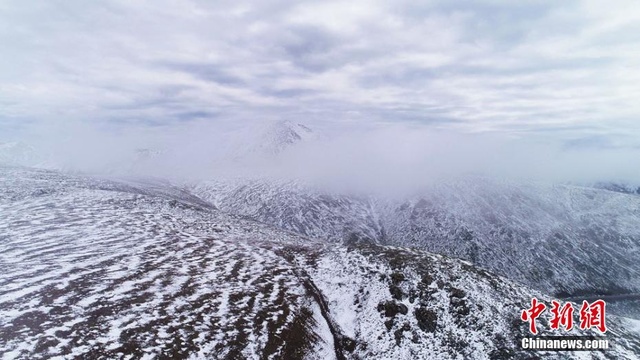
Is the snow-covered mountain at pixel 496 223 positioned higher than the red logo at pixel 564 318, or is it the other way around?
the red logo at pixel 564 318

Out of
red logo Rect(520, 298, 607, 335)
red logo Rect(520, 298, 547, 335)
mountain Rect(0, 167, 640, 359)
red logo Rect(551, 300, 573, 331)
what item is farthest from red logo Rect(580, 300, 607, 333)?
red logo Rect(520, 298, 547, 335)

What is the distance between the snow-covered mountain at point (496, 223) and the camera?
131m

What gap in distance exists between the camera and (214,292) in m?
26.3

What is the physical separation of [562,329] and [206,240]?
36.9m

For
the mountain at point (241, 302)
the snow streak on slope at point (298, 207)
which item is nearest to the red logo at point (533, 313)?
the mountain at point (241, 302)

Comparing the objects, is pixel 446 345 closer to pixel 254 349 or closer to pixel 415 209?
pixel 254 349

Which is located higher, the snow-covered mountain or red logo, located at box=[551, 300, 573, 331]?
red logo, located at box=[551, 300, 573, 331]

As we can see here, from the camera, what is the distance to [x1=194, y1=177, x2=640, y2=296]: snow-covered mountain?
13062cm

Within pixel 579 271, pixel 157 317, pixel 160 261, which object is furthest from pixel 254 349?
pixel 579 271

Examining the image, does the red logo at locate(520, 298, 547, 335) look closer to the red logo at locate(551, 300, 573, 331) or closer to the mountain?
the mountain

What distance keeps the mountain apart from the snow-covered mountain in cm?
10371

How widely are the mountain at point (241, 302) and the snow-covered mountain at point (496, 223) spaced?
103713mm

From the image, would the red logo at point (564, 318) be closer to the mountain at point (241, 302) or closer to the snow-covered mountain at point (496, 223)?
the mountain at point (241, 302)

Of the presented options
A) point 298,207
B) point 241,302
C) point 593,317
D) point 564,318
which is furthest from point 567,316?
point 298,207
